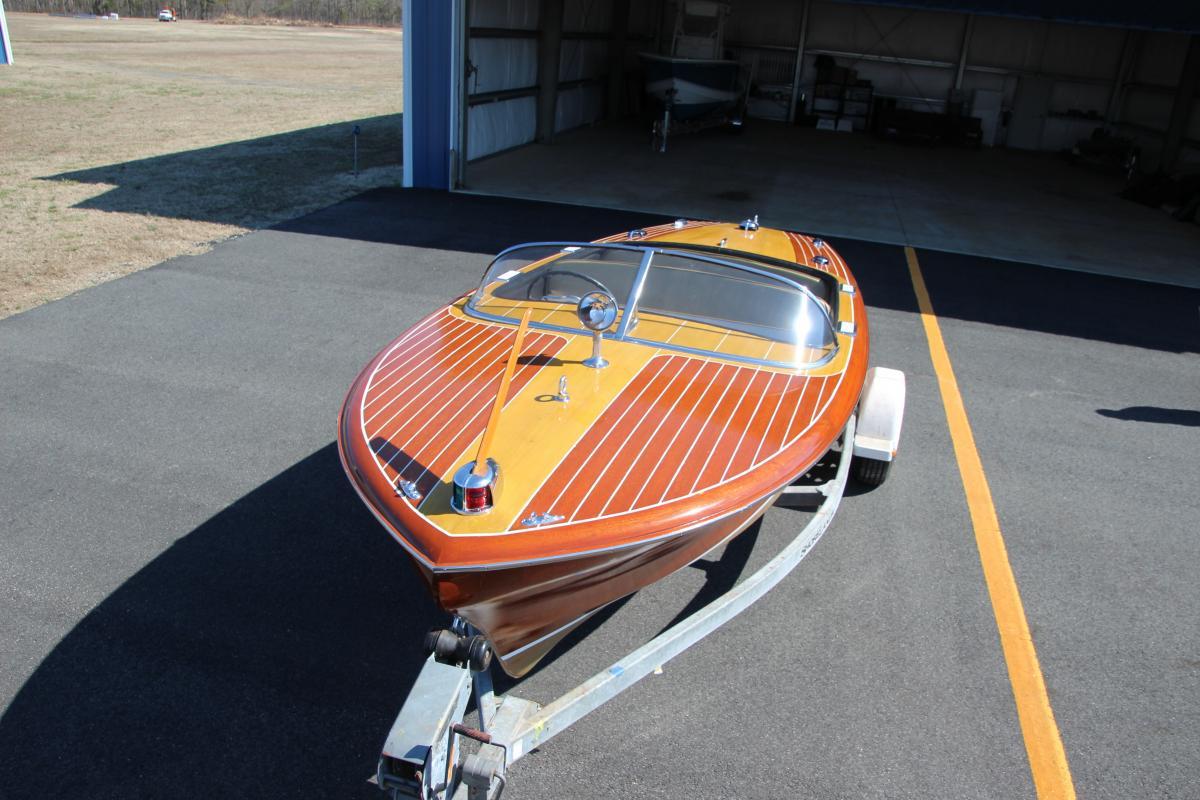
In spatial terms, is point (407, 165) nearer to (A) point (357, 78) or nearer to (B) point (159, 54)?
(A) point (357, 78)

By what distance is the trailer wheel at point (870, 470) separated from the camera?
4.96m

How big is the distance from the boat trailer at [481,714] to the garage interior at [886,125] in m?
9.43

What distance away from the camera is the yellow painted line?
3.23m

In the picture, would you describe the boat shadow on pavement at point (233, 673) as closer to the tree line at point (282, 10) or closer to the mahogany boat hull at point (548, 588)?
the mahogany boat hull at point (548, 588)

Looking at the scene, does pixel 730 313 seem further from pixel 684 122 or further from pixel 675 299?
pixel 684 122

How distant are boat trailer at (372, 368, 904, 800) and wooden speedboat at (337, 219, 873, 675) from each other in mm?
279

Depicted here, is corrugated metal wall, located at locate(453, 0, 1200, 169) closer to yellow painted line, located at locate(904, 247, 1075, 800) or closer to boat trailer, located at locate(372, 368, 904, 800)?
yellow painted line, located at locate(904, 247, 1075, 800)

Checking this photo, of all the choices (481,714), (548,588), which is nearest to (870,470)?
(548,588)

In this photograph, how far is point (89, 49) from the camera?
3203 centimetres

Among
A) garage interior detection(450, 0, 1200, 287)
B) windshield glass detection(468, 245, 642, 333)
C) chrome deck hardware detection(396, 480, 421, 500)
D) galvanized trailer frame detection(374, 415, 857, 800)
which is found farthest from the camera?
garage interior detection(450, 0, 1200, 287)

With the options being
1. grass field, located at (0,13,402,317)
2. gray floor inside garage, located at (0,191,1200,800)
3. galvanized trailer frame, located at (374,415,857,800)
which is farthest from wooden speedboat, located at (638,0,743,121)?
galvanized trailer frame, located at (374,415,857,800)

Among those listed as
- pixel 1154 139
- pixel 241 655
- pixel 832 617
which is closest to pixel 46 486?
pixel 241 655

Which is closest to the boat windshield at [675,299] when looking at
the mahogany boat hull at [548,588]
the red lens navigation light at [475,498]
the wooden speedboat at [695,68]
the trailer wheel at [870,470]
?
the trailer wheel at [870,470]

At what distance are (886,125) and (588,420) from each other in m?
19.8
